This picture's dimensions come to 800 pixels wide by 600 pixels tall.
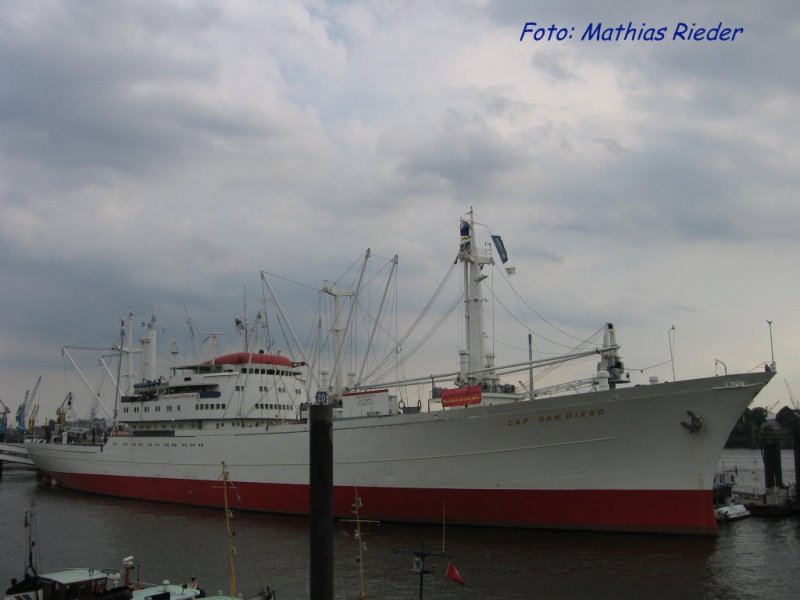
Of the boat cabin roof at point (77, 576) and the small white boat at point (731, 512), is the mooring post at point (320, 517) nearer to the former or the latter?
the boat cabin roof at point (77, 576)

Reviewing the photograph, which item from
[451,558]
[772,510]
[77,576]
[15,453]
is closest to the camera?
[77,576]

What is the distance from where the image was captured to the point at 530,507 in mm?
23625

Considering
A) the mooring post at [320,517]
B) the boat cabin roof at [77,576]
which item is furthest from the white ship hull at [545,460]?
the mooring post at [320,517]

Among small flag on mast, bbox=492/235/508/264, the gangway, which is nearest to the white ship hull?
small flag on mast, bbox=492/235/508/264

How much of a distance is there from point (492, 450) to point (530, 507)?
7.85ft

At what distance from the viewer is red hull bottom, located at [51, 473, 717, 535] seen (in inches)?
868

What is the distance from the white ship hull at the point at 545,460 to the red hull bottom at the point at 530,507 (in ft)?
0.12

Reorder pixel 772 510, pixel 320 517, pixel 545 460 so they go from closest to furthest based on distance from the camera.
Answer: pixel 320 517, pixel 545 460, pixel 772 510

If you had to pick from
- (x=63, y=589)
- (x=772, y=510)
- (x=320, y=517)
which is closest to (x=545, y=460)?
(x=320, y=517)

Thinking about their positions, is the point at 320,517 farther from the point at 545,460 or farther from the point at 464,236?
the point at 464,236

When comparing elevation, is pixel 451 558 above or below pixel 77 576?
above

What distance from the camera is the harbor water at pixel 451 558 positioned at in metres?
17.5

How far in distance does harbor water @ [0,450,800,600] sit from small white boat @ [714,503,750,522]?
59cm

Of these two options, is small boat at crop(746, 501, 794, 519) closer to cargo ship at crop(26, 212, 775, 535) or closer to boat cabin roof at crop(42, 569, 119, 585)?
cargo ship at crop(26, 212, 775, 535)
